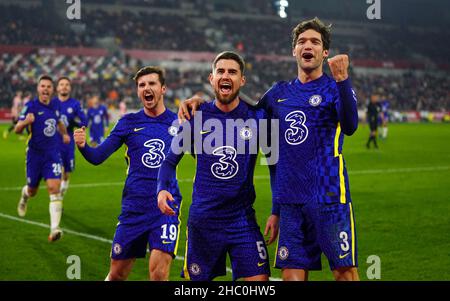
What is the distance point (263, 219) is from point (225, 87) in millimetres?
7051

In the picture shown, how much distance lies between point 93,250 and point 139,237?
10.7ft

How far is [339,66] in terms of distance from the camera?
4.62 metres

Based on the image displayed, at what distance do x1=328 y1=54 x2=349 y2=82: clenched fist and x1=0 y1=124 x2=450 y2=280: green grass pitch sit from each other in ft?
12.4

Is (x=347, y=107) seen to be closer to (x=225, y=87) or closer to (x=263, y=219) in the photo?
(x=225, y=87)

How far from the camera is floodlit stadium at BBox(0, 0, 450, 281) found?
365 inches

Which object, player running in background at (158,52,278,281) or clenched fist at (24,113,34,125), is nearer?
player running in background at (158,52,278,281)

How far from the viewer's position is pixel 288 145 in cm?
516

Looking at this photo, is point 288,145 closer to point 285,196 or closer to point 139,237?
point 285,196

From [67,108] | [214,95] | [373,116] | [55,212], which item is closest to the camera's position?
[55,212]

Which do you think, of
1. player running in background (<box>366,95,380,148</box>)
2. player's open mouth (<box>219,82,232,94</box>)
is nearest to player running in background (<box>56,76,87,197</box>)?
player's open mouth (<box>219,82,232,94</box>)

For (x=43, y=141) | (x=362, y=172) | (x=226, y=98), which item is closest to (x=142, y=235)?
(x=226, y=98)

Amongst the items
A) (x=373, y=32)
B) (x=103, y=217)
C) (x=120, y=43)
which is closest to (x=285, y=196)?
(x=103, y=217)

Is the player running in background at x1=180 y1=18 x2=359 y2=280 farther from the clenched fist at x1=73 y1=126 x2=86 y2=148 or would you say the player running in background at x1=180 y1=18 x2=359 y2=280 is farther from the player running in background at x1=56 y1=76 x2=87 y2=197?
the player running in background at x1=56 y1=76 x2=87 y2=197
